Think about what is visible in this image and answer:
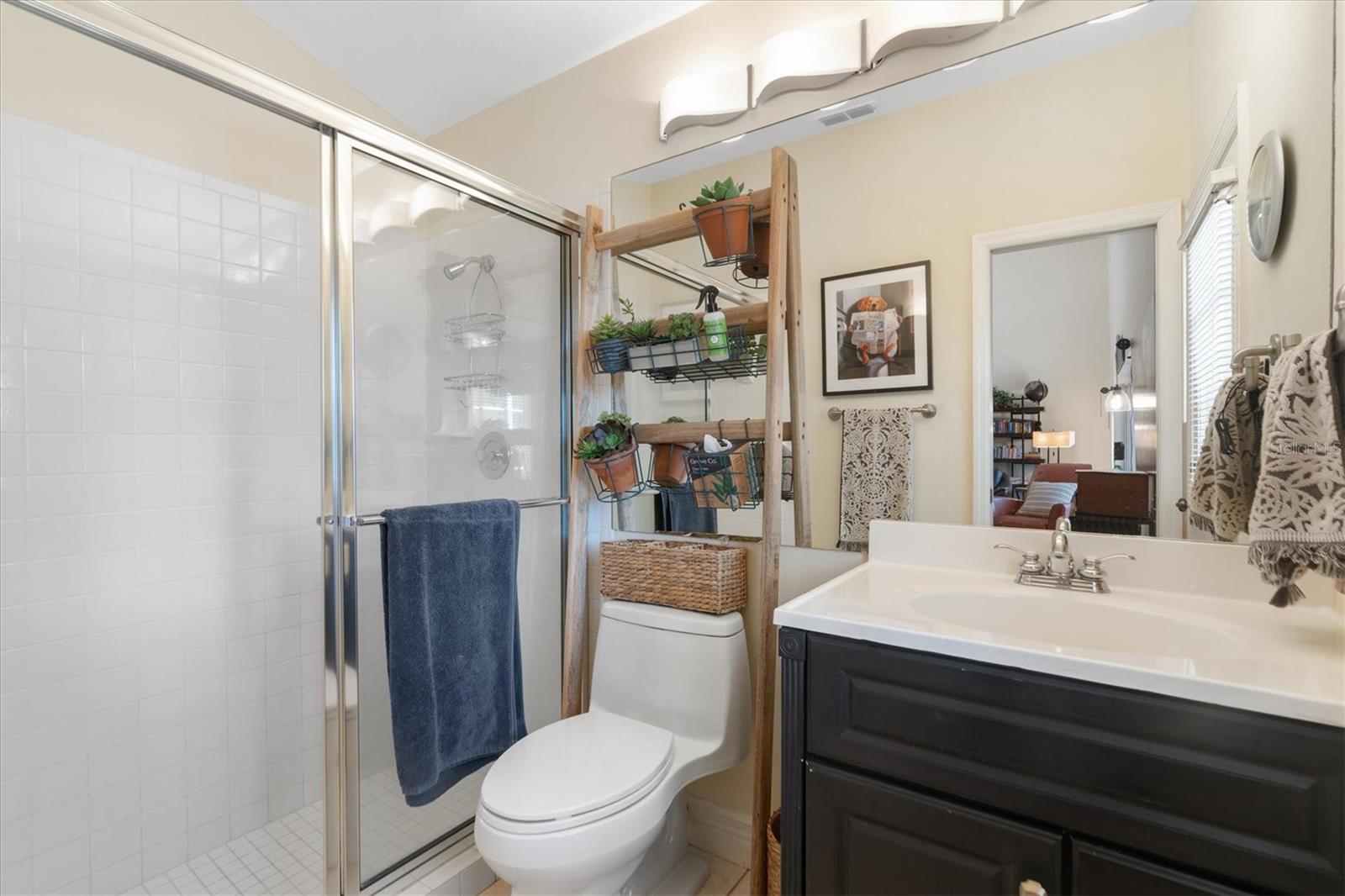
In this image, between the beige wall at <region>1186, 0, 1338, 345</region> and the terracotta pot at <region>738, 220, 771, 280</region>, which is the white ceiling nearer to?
the terracotta pot at <region>738, 220, 771, 280</region>

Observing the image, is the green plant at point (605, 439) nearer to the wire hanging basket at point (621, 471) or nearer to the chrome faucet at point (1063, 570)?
the wire hanging basket at point (621, 471)

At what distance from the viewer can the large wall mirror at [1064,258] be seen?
107cm

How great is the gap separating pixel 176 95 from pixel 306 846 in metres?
2.31

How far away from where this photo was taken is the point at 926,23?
144 centimetres

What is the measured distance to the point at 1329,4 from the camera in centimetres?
93

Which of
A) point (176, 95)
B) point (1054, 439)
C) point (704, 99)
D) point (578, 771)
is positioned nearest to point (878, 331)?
point (1054, 439)

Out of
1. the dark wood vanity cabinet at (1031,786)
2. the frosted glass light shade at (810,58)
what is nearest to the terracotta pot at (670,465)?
the dark wood vanity cabinet at (1031,786)

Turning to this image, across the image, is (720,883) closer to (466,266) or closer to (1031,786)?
(1031,786)

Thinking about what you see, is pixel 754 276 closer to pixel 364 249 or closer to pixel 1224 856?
pixel 364 249

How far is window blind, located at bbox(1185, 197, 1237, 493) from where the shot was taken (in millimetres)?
1123

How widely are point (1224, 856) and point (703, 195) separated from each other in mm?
1537

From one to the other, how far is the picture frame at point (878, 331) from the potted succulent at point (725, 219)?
0.78 ft

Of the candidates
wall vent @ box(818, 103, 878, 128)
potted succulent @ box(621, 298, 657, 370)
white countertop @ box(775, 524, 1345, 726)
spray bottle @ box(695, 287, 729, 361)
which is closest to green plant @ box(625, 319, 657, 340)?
potted succulent @ box(621, 298, 657, 370)

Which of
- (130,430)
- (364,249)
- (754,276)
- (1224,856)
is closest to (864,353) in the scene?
(754,276)
